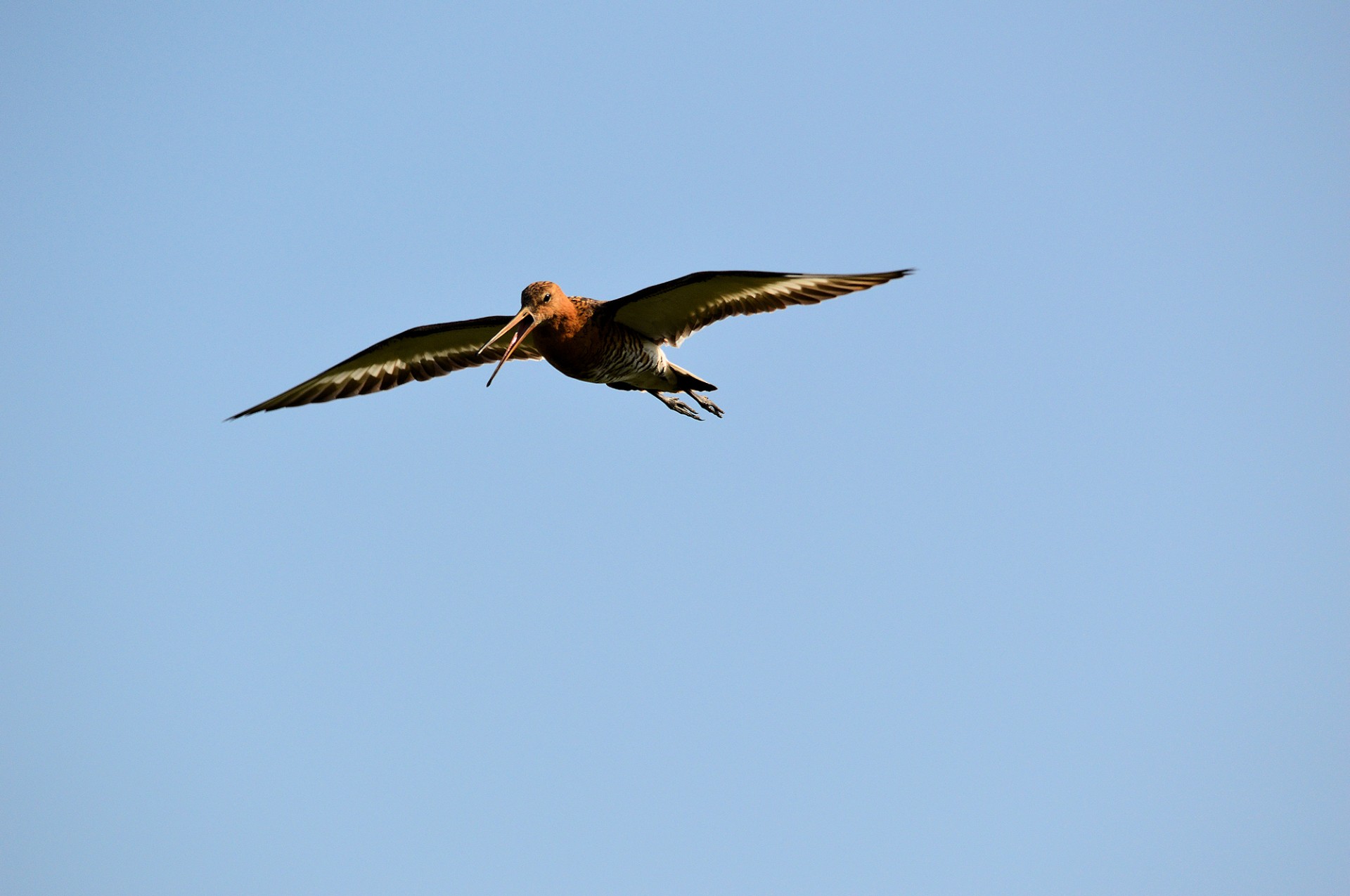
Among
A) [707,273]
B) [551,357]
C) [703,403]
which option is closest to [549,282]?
[551,357]

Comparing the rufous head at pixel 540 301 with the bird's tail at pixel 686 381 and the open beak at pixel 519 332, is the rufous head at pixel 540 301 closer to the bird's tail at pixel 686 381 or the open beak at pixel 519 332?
the open beak at pixel 519 332

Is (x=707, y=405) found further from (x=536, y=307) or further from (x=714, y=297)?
(x=536, y=307)

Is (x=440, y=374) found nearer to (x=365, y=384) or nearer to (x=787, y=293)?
(x=365, y=384)

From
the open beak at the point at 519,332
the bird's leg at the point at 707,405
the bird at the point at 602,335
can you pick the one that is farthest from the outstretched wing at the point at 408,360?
the bird's leg at the point at 707,405

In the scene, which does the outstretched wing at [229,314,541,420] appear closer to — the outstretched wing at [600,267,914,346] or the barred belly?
the barred belly

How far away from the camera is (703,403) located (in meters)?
12.8

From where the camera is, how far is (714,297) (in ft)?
36.9

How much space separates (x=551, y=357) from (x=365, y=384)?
283 centimetres

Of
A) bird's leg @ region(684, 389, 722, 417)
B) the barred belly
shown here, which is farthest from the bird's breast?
bird's leg @ region(684, 389, 722, 417)

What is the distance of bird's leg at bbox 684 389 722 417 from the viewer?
499 inches

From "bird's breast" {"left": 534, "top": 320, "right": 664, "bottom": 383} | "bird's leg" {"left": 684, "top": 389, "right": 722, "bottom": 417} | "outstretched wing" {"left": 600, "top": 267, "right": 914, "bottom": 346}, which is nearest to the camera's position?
"outstretched wing" {"left": 600, "top": 267, "right": 914, "bottom": 346}

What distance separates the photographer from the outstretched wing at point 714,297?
10.6 m

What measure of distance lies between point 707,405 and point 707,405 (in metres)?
0.01

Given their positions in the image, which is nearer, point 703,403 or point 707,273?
point 707,273
